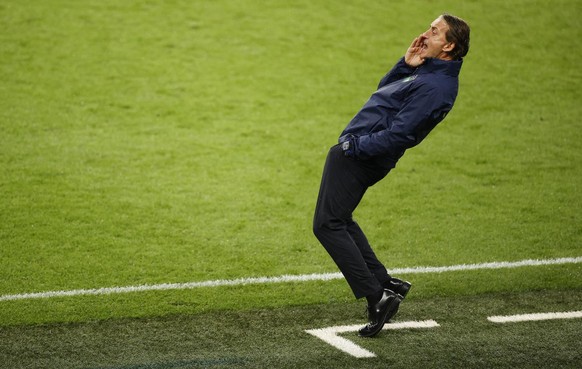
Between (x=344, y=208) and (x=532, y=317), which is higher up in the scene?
(x=344, y=208)

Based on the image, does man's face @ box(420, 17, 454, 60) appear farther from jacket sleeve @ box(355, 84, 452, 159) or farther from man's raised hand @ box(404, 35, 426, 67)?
jacket sleeve @ box(355, 84, 452, 159)

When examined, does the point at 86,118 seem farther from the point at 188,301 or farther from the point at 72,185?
the point at 188,301

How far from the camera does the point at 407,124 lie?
17.6 ft

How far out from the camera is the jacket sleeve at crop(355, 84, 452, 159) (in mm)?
5367

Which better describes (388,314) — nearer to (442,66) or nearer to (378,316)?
(378,316)

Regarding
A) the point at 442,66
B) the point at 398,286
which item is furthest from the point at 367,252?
the point at 442,66

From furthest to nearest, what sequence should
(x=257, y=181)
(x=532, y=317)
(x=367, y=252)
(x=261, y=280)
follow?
(x=257, y=181) < (x=261, y=280) < (x=532, y=317) < (x=367, y=252)

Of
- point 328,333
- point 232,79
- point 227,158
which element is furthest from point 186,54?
point 328,333

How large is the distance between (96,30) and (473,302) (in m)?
9.10

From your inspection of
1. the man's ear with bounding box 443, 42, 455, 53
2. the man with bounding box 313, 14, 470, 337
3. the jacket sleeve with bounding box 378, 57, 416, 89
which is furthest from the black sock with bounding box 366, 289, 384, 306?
the man's ear with bounding box 443, 42, 455, 53

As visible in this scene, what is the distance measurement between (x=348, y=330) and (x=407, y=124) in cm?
143

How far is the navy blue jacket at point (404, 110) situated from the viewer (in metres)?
5.37

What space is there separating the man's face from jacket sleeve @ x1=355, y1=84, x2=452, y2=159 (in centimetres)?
25

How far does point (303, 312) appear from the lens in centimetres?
629
